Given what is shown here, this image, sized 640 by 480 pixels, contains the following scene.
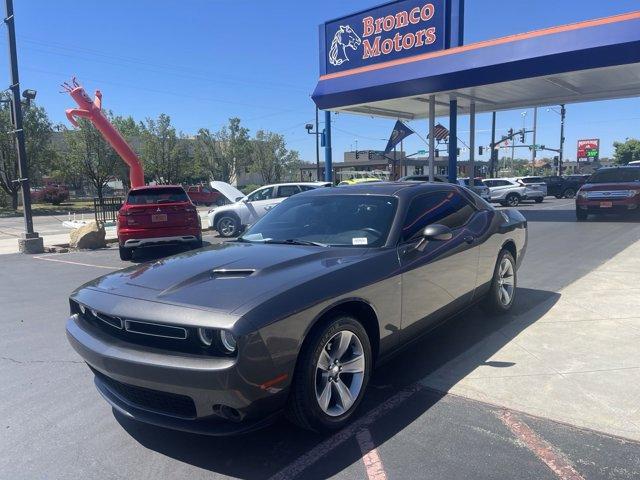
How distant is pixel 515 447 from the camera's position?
2963 millimetres

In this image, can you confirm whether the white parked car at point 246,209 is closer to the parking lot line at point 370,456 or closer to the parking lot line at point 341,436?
the parking lot line at point 341,436

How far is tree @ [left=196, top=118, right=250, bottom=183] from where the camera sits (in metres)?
50.5

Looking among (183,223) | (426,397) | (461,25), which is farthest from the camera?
(461,25)

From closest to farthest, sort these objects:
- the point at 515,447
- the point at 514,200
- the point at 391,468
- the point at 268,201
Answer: the point at 391,468, the point at 515,447, the point at 268,201, the point at 514,200

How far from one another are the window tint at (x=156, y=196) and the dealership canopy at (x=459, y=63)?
9.74 meters

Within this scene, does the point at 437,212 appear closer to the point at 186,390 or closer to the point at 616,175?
the point at 186,390

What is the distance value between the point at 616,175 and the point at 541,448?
15.7 meters

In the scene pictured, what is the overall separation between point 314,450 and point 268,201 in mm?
13154

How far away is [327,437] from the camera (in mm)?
3115

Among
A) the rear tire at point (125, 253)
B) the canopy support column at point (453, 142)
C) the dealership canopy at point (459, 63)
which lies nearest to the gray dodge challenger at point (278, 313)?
the rear tire at point (125, 253)

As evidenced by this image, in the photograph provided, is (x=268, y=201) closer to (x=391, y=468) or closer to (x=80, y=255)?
(x=80, y=255)

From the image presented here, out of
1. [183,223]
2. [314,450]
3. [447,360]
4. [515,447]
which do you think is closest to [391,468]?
[314,450]

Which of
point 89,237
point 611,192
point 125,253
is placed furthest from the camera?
point 611,192

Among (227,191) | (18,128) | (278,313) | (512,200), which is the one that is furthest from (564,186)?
(278,313)
